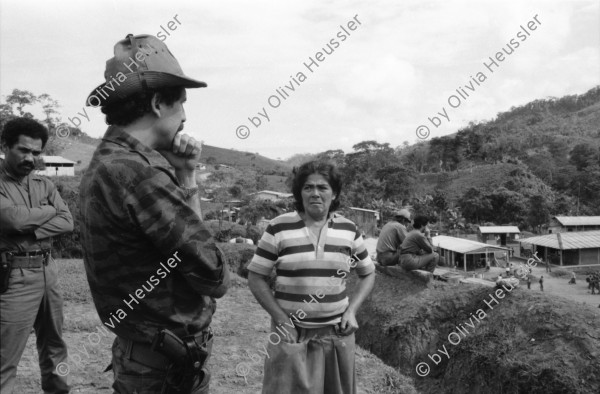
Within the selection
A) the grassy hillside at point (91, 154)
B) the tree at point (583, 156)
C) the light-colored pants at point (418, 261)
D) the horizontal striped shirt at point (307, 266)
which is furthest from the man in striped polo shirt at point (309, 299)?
the tree at point (583, 156)

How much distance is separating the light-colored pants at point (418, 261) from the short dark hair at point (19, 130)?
515cm

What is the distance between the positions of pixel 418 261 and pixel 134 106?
5.91 m

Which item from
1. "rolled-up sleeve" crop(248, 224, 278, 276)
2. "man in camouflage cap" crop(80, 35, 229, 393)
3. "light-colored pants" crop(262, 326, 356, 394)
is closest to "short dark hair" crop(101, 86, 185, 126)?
"man in camouflage cap" crop(80, 35, 229, 393)

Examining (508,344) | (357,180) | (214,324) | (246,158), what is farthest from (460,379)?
(246,158)

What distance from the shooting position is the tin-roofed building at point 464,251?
94.9ft

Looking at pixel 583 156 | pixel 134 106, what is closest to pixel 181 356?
pixel 134 106

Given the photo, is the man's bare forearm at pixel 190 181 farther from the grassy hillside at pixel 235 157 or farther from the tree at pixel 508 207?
the grassy hillside at pixel 235 157

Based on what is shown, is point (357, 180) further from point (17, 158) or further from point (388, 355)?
point (17, 158)

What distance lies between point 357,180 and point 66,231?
165 feet

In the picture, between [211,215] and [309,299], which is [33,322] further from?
[211,215]

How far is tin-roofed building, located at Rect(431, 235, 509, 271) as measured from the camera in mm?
28938

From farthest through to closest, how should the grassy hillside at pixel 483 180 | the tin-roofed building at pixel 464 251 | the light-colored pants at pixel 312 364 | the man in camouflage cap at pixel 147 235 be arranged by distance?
1. the grassy hillside at pixel 483 180
2. the tin-roofed building at pixel 464 251
3. the light-colored pants at pixel 312 364
4. the man in camouflage cap at pixel 147 235

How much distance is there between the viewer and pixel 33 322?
2947 millimetres

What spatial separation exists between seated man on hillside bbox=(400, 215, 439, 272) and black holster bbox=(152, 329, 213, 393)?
5479mm
